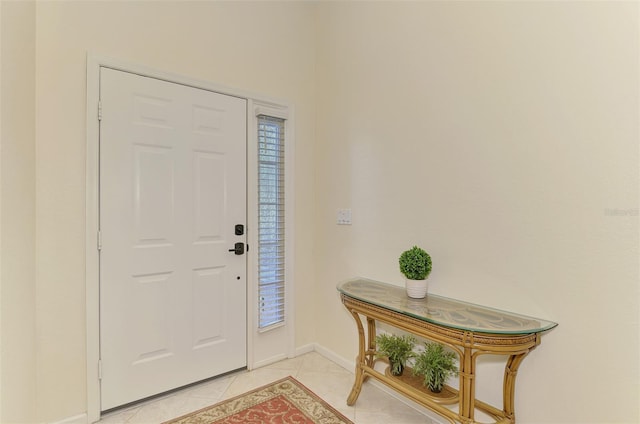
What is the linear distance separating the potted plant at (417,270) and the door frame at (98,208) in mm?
1140

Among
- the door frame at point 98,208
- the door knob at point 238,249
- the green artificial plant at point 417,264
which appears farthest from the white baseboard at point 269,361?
the green artificial plant at point 417,264

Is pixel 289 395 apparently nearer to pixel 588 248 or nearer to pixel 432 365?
pixel 432 365

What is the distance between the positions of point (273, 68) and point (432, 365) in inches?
94.5

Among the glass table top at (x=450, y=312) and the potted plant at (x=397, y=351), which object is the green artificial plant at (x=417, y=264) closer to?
the glass table top at (x=450, y=312)

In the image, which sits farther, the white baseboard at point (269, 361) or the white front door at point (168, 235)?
the white baseboard at point (269, 361)

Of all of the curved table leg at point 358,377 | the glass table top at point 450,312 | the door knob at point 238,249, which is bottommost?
the curved table leg at point 358,377

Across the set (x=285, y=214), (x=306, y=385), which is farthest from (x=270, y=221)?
(x=306, y=385)

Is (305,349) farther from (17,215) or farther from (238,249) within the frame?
(17,215)

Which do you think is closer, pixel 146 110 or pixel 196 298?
pixel 146 110

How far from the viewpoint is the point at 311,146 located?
2.83m

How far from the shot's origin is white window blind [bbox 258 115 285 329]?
8.38 ft

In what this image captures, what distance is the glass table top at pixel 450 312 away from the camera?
139 cm

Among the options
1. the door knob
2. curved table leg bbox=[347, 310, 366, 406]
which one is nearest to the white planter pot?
curved table leg bbox=[347, 310, 366, 406]

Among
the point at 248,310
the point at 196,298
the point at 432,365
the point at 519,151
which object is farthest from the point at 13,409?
the point at 519,151
